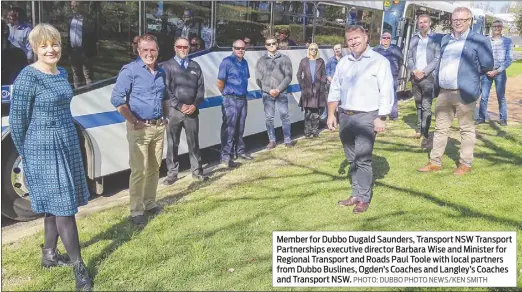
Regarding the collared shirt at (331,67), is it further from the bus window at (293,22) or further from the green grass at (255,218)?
the green grass at (255,218)

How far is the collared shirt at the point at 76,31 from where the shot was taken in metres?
4.78

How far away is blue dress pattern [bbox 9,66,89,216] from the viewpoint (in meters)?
3.21

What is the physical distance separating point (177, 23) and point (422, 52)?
4.14m

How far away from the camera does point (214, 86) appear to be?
698 cm

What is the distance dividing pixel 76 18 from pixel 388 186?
4.10 m

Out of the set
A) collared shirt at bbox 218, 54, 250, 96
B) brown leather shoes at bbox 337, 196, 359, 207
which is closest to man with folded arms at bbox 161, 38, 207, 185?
collared shirt at bbox 218, 54, 250, 96

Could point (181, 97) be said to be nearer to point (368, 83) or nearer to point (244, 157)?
point (244, 157)

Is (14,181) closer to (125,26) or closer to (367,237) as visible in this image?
(125,26)

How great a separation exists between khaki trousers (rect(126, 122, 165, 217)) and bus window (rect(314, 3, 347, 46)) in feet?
18.1

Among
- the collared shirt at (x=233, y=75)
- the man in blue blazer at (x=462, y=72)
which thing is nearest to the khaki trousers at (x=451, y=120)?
the man in blue blazer at (x=462, y=72)

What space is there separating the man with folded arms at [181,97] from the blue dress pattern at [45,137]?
240cm

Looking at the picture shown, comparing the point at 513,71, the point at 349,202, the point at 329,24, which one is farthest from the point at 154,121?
the point at 513,71

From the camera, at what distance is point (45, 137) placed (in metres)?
3.32

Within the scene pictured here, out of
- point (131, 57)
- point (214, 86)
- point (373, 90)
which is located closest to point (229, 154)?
point (214, 86)
